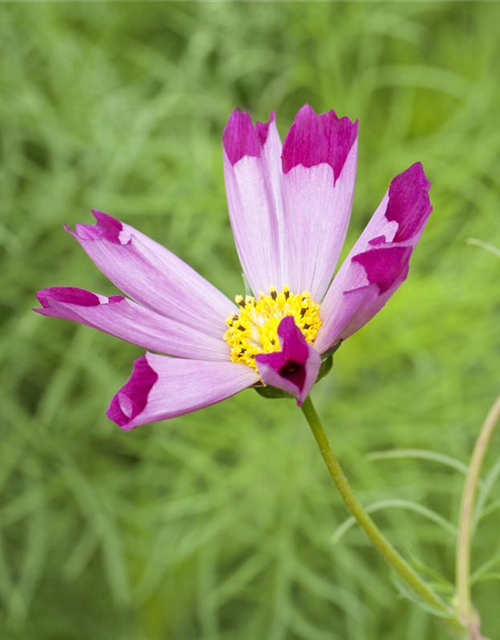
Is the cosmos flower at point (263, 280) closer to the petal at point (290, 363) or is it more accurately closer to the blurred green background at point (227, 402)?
the petal at point (290, 363)

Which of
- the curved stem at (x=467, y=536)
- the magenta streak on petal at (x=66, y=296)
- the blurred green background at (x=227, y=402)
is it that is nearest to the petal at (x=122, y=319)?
the magenta streak on petal at (x=66, y=296)

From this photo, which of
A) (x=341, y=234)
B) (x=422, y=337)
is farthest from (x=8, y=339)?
(x=341, y=234)

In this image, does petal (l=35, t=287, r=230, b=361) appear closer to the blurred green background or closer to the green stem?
the green stem

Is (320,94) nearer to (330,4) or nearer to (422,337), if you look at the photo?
(330,4)

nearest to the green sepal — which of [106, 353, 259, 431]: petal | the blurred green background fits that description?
[106, 353, 259, 431]: petal

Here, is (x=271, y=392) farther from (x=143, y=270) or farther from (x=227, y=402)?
(x=227, y=402)

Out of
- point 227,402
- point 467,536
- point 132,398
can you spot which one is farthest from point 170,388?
point 227,402

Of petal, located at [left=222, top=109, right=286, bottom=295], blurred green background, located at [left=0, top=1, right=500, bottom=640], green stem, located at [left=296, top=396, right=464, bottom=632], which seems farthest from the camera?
blurred green background, located at [left=0, top=1, right=500, bottom=640]
